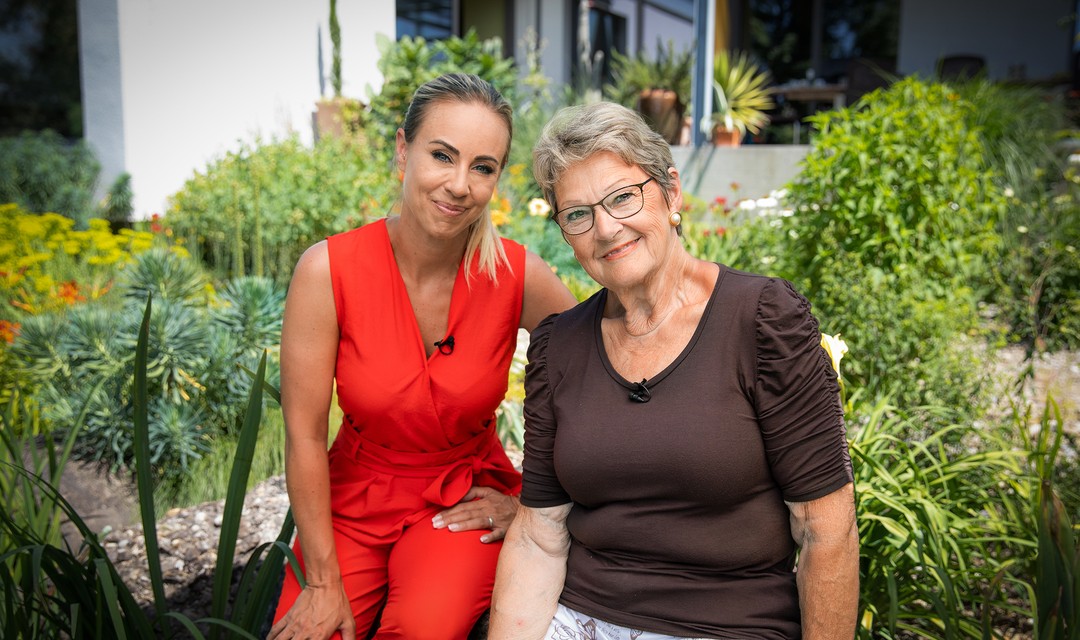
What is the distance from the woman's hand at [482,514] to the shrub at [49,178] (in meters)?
6.41

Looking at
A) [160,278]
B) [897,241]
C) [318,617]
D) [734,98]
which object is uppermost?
[734,98]

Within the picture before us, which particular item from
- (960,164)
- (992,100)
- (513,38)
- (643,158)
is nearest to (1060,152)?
(992,100)

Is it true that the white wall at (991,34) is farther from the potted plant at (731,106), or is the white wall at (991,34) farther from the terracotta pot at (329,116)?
the terracotta pot at (329,116)

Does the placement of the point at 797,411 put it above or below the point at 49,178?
below

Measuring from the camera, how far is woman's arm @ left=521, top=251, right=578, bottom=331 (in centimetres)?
216

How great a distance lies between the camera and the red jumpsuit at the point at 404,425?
200cm

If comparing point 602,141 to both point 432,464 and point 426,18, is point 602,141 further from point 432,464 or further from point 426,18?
point 426,18

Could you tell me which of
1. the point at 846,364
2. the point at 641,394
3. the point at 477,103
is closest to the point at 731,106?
the point at 846,364

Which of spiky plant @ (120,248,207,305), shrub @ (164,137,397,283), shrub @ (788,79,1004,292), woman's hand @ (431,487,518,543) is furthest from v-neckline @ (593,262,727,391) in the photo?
shrub @ (164,137,397,283)

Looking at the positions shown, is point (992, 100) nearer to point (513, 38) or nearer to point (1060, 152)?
point (1060, 152)

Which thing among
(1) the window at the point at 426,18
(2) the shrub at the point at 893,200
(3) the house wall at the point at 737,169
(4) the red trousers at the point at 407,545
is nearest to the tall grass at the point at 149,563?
(4) the red trousers at the point at 407,545

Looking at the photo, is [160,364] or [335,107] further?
[335,107]

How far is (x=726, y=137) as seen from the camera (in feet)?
26.1

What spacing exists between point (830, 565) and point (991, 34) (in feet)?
36.4
